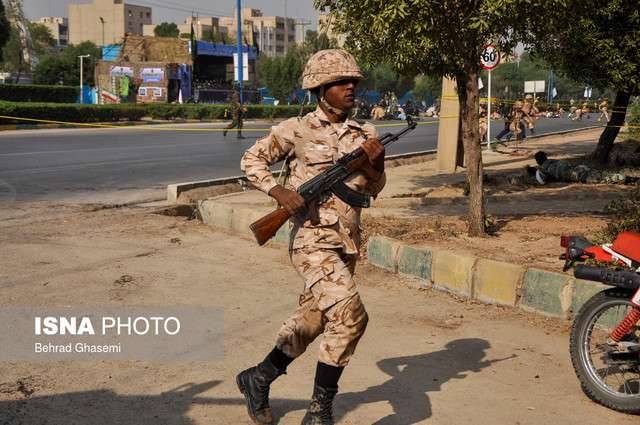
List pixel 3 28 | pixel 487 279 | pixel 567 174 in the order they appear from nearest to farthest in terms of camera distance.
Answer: pixel 487 279, pixel 567 174, pixel 3 28

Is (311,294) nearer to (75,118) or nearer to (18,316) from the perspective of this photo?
(18,316)

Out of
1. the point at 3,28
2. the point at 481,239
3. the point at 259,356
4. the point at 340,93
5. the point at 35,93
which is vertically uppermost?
the point at 3,28

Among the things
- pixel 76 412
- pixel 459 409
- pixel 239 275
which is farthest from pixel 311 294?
pixel 239 275

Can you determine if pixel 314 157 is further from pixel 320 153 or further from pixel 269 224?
pixel 269 224

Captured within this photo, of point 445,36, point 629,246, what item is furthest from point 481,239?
point 629,246

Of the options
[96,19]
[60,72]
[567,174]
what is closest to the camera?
[567,174]

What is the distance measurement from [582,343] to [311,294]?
5.06 ft

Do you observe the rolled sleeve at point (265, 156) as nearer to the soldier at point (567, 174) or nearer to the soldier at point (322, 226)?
the soldier at point (322, 226)

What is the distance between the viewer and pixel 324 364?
3.47 meters

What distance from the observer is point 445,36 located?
24.2 ft

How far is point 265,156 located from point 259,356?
1.54 meters

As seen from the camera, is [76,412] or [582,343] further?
[582,343]

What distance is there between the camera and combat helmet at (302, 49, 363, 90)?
3.61m

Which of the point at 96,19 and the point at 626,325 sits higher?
the point at 96,19
